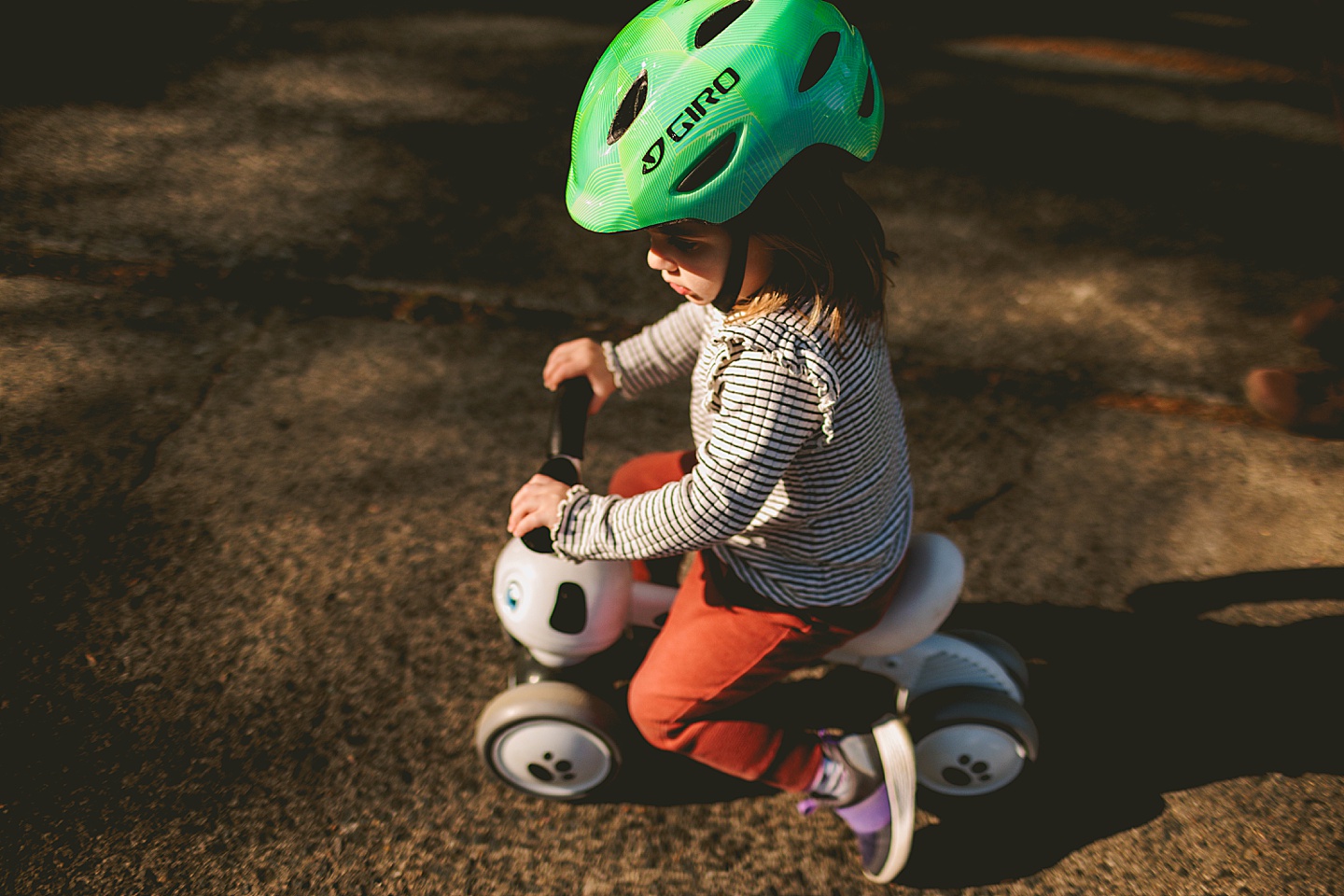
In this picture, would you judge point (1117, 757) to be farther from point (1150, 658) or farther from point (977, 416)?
point (977, 416)

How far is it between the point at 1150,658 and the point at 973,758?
2.57ft

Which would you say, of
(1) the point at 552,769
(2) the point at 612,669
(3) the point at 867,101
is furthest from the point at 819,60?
(1) the point at 552,769

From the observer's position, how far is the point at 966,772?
202 cm

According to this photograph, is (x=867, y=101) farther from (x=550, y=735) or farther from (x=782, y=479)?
(x=550, y=735)

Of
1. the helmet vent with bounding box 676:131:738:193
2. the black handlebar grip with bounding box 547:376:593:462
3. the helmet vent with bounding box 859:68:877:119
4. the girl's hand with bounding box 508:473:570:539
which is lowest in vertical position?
the girl's hand with bounding box 508:473:570:539

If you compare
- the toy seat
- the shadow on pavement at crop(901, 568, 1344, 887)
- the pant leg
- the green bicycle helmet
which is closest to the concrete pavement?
the shadow on pavement at crop(901, 568, 1344, 887)

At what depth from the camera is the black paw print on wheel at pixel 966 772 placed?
1.99 m

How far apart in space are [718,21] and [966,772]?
1638mm

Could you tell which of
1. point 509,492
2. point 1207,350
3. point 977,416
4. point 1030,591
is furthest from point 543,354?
point 1207,350

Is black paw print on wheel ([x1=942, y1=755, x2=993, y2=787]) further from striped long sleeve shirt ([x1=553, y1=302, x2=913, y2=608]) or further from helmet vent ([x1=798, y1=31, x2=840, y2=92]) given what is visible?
helmet vent ([x1=798, y1=31, x2=840, y2=92])

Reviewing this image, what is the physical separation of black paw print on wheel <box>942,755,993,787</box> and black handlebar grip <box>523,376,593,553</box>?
1075 mm

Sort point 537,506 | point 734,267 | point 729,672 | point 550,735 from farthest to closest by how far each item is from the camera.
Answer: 1. point 550,735
2. point 729,672
3. point 537,506
4. point 734,267

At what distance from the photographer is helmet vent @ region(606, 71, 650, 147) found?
1.40 m

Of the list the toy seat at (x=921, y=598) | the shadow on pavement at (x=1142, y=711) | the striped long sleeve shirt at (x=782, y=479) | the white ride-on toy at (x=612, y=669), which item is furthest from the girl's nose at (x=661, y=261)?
the shadow on pavement at (x=1142, y=711)
